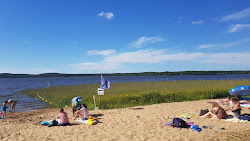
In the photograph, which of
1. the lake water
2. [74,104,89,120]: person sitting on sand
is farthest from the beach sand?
the lake water

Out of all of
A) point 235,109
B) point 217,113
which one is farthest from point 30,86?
point 235,109

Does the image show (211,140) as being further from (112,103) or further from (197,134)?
(112,103)

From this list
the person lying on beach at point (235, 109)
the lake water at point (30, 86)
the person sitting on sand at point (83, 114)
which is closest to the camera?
the person lying on beach at point (235, 109)

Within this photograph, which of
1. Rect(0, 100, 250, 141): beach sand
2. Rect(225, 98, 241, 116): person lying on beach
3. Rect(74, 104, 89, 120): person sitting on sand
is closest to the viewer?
Rect(0, 100, 250, 141): beach sand

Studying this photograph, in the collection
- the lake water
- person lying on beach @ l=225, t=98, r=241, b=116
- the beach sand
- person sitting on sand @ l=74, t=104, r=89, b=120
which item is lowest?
the lake water

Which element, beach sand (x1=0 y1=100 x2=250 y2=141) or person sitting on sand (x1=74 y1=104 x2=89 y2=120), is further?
person sitting on sand (x1=74 y1=104 x2=89 y2=120)

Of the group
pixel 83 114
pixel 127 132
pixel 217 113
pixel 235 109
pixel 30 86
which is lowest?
pixel 30 86

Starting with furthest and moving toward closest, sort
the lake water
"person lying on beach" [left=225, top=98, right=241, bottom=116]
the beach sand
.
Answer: the lake water < "person lying on beach" [left=225, top=98, right=241, bottom=116] < the beach sand

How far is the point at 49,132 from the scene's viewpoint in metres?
10.4

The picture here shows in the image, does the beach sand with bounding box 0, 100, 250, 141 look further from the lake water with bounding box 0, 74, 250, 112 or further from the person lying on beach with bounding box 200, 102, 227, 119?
the lake water with bounding box 0, 74, 250, 112

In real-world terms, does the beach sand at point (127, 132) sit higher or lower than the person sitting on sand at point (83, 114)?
lower

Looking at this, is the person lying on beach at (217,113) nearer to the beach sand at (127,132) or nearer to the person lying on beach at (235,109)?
the beach sand at (127,132)

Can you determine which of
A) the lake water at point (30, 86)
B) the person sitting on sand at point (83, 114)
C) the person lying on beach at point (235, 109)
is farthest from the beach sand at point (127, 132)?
the lake water at point (30, 86)

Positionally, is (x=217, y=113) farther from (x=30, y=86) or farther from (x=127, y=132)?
(x=30, y=86)
